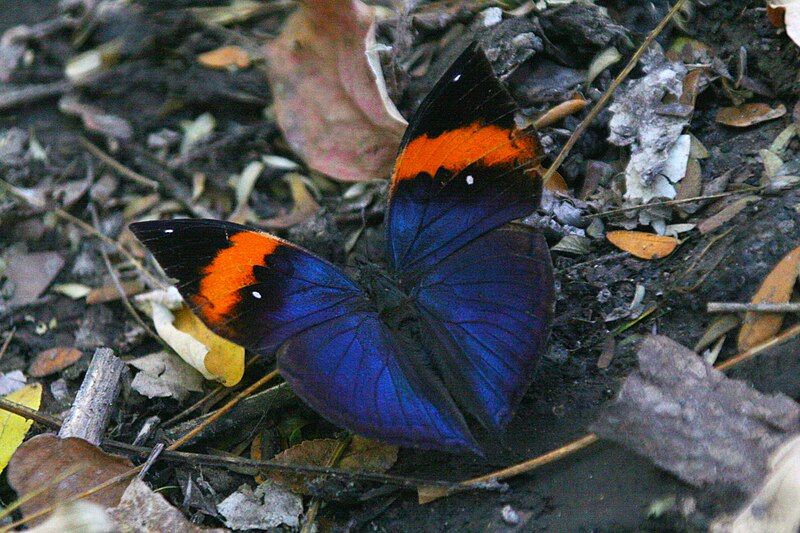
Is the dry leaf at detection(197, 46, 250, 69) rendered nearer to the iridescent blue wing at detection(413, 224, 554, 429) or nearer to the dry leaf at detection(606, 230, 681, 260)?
the iridescent blue wing at detection(413, 224, 554, 429)

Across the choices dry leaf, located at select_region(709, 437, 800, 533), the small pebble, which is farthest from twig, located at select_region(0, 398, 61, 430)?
dry leaf, located at select_region(709, 437, 800, 533)

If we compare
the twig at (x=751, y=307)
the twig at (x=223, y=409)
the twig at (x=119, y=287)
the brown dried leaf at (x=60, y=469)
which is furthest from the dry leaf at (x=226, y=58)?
the twig at (x=751, y=307)

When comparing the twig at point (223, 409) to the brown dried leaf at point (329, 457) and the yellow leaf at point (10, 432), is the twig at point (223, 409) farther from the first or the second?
the yellow leaf at point (10, 432)

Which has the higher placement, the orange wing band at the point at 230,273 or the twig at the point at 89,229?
the orange wing band at the point at 230,273

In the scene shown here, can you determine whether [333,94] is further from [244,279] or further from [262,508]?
[262,508]

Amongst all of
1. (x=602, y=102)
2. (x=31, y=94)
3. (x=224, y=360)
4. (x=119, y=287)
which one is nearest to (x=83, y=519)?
(x=224, y=360)

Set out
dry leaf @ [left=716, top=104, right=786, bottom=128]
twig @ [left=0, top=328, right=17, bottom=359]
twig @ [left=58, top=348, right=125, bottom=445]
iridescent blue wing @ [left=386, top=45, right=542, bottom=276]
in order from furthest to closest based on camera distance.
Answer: twig @ [left=0, top=328, right=17, bottom=359] < dry leaf @ [left=716, top=104, right=786, bottom=128] < twig @ [left=58, top=348, right=125, bottom=445] < iridescent blue wing @ [left=386, top=45, right=542, bottom=276]
